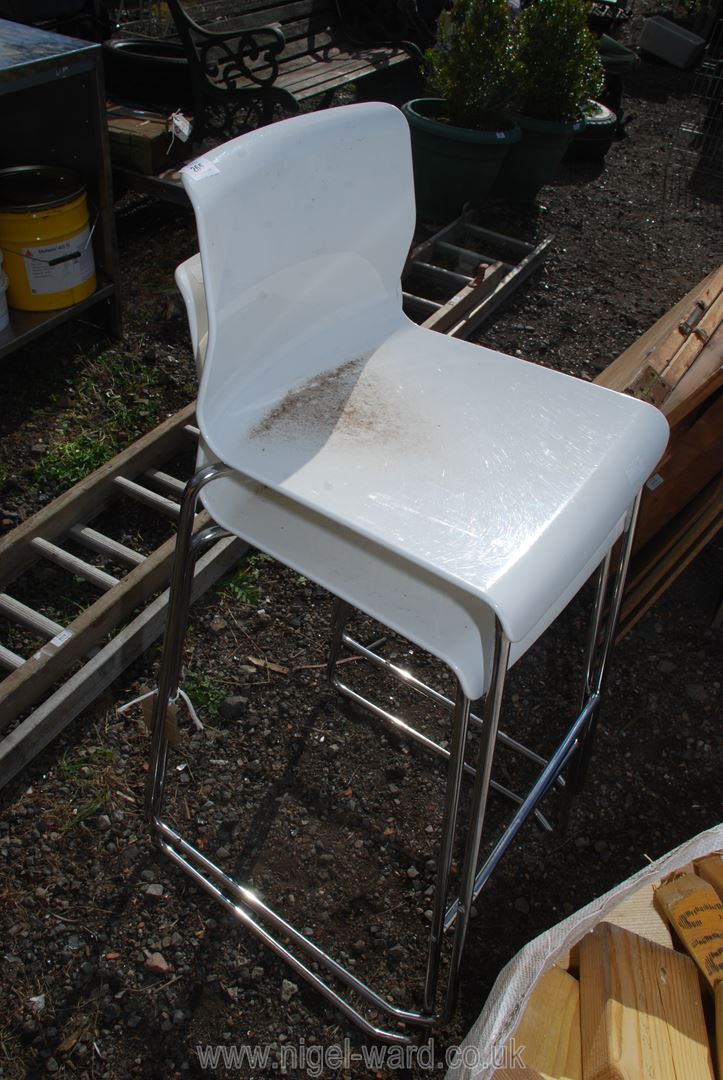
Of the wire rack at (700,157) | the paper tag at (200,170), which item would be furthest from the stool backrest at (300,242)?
the wire rack at (700,157)

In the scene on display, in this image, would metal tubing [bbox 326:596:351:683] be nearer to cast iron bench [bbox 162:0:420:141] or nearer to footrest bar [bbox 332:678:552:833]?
footrest bar [bbox 332:678:552:833]

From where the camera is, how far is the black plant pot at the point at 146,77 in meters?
3.61

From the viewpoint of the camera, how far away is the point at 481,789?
3.53 ft

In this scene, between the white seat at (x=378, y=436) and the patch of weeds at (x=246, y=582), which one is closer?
the white seat at (x=378, y=436)

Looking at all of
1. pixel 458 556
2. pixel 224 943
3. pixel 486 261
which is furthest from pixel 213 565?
pixel 486 261

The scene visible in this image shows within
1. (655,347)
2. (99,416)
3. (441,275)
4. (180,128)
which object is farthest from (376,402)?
(180,128)

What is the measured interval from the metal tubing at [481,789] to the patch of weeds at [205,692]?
83cm

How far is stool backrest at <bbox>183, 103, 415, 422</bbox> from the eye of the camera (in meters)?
1.01

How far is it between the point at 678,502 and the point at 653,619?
0.42 m

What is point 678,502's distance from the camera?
78.8 inches

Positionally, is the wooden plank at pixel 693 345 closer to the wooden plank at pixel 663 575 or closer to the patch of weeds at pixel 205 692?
the wooden plank at pixel 663 575

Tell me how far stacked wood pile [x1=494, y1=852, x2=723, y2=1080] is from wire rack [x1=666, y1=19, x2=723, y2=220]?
Result: 447 cm

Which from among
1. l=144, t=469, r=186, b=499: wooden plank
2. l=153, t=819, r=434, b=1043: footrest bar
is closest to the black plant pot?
l=144, t=469, r=186, b=499: wooden plank

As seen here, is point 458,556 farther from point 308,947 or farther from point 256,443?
point 308,947
